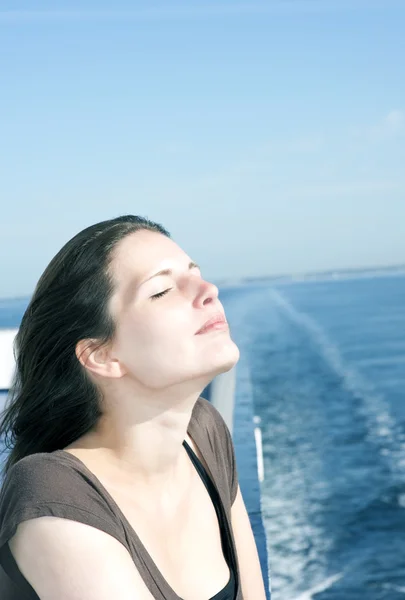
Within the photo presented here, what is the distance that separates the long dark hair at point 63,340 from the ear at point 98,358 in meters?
0.01

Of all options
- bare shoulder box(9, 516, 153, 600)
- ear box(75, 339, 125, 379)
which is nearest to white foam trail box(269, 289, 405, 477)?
ear box(75, 339, 125, 379)

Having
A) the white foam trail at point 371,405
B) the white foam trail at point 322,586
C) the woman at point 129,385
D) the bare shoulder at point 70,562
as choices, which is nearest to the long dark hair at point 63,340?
the woman at point 129,385

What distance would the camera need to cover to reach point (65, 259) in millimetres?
1307

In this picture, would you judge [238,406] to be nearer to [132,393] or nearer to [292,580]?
[292,580]

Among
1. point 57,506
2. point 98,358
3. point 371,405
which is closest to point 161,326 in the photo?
point 98,358

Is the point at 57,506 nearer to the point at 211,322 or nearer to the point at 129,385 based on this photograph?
the point at 129,385

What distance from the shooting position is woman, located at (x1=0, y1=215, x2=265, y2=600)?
4.27 ft

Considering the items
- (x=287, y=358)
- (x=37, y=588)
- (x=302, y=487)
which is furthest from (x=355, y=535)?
(x=37, y=588)

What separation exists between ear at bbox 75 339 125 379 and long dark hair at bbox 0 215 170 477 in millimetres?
11

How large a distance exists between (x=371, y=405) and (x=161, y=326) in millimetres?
18127

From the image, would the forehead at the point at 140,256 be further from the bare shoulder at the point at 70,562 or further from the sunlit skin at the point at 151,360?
the bare shoulder at the point at 70,562

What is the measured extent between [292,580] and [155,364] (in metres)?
10.2

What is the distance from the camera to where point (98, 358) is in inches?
52.6

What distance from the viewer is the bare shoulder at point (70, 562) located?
1.10m
